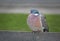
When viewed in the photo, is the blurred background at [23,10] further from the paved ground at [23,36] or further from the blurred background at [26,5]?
the paved ground at [23,36]

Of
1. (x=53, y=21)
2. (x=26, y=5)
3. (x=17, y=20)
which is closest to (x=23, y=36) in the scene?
(x=53, y=21)

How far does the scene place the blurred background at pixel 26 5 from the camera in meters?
3.54

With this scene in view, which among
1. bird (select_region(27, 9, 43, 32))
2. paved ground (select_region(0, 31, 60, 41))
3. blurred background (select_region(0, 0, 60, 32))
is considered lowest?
paved ground (select_region(0, 31, 60, 41))

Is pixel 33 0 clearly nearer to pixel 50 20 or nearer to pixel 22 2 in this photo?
pixel 22 2

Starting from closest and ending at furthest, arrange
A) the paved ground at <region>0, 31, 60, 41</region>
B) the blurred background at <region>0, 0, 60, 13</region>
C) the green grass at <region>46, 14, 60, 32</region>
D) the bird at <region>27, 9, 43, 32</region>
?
1. the paved ground at <region>0, 31, 60, 41</region>
2. the bird at <region>27, 9, 43, 32</region>
3. the green grass at <region>46, 14, 60, 32</region>
4. the blurred background at <region>0, 0, 60, 13</region>

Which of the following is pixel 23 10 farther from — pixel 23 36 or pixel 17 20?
pixel 23 36

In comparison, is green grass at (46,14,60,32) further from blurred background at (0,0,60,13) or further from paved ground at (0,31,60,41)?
paved ground at (0,31,60,41)

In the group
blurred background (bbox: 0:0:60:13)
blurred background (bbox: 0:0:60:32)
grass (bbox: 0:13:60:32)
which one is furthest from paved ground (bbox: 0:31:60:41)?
blurred background (bbox: 0:0:60:13)

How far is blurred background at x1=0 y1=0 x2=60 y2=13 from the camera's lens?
3539mm

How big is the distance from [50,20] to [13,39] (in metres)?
2.16

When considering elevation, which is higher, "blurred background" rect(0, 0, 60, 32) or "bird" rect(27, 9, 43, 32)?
"blurred background" rect(0, 0, 60, 32)

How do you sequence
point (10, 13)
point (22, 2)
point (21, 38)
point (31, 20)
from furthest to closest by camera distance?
point (22, 2) → point (10, 13) → point (31, 20) → point (21, 38)

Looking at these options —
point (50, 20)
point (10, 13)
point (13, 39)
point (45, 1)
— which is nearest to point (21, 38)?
point (13, 39)

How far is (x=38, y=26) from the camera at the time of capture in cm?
124
